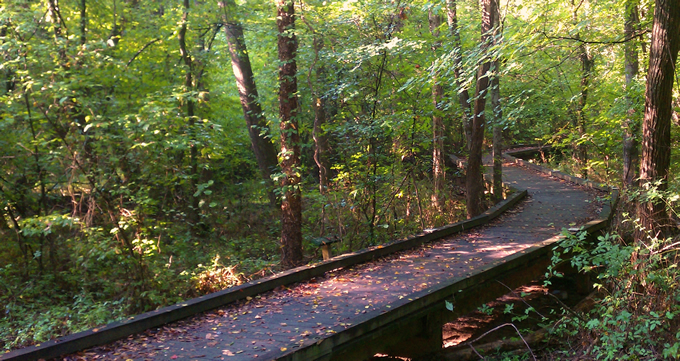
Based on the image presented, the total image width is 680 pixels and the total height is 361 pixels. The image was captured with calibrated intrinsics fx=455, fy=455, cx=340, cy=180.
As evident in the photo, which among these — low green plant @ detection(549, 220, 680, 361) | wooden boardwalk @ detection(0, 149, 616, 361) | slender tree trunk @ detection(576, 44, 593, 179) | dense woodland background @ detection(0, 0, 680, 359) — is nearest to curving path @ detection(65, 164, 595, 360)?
wooden boardwalk @ detection(0, 149, 616, 361)

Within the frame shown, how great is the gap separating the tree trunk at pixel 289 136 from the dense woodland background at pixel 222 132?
0.04 m

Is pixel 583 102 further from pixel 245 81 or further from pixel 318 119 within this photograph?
pixel 245 81

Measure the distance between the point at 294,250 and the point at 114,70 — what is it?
564cm

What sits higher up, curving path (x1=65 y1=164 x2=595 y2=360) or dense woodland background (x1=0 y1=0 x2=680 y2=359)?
dense woodland background (x1=0 y1=0 x2=680 y2=359)

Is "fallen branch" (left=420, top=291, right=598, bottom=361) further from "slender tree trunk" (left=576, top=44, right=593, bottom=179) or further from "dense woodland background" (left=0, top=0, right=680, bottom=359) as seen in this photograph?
"slender tree trunk" (left=576, top=44, right=593, bottom=179)

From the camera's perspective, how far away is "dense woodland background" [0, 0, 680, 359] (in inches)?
281

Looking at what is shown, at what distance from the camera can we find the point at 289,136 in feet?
30.0

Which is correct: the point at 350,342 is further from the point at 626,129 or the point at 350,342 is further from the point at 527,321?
the point at 626,129

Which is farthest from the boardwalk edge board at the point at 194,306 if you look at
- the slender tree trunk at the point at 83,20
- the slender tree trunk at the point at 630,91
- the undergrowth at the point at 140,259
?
the slender tree trunk at the point at 83,20

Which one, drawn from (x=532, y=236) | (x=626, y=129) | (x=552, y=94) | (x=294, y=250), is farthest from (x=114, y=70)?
(x=552, y=94)

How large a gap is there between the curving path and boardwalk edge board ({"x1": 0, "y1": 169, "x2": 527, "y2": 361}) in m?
0.11

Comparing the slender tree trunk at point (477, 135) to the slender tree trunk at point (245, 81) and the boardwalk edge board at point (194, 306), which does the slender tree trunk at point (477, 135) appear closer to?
the boardwalk edge board at point (194, 306)

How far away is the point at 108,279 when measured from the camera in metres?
9.96

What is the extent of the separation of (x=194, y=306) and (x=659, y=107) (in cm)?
673
